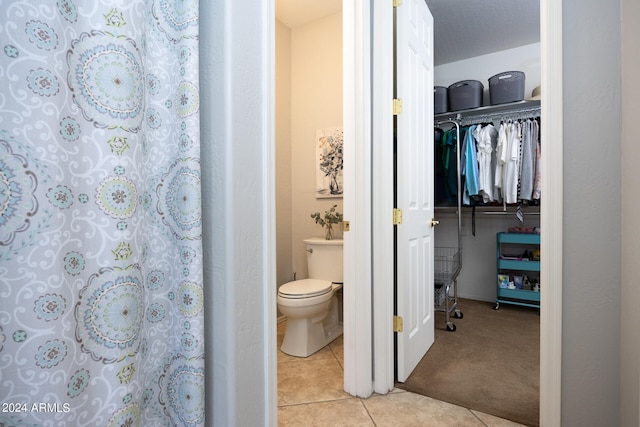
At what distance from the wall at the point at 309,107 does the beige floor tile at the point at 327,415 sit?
1.42 m

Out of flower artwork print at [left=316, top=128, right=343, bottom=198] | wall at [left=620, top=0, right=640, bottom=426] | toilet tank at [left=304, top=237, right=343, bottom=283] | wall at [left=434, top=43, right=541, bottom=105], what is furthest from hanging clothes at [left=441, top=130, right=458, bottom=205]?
wall at [left=620, top=0, right=640, bottom=426]

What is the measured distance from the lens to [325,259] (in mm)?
2453

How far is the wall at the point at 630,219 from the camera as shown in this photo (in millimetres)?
845

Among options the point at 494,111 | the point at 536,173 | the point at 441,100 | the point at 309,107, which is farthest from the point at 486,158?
the point at 309,107

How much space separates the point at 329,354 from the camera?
212cm

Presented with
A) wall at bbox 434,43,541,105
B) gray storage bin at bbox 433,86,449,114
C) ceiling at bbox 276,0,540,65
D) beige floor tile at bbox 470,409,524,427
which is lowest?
beige floor tile at bbox 470,409,524,427

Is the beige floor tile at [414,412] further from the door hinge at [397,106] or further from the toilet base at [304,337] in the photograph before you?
the door hinge at [397,106]

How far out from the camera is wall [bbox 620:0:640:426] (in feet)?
2.77

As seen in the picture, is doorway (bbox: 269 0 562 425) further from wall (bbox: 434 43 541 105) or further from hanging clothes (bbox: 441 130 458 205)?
wall (bbox: 434 43 541 105)

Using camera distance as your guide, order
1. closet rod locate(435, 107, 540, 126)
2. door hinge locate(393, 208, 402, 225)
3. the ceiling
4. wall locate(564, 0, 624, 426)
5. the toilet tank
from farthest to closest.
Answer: closet rod locate(435, 107, 540, 126), the ceiling, the toilet tank, door hinge locate(393, 208, 402, 225), wall locate(564, 0, 624, 426)

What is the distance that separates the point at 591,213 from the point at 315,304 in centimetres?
150

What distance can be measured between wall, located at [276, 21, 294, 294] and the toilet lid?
24.2 inches

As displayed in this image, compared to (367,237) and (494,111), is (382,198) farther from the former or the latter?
(494,111)

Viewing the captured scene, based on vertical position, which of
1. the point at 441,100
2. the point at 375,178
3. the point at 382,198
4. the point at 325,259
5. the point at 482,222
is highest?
the point at 441,100
